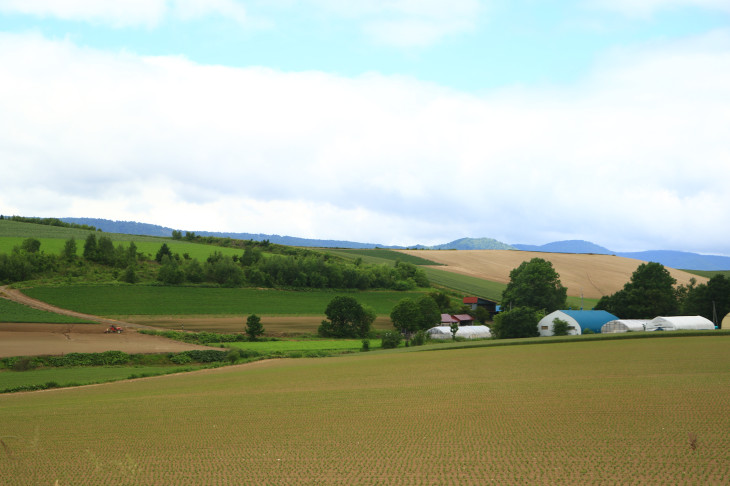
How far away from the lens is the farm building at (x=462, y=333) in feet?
250

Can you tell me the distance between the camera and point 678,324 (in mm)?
67312

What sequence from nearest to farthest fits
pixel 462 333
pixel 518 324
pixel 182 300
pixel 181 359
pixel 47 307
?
pixel 181 359
pixel 47 307
pixel 518 324
pixel 462 333
pixel 182 300

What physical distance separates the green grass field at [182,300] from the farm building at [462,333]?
13699mm

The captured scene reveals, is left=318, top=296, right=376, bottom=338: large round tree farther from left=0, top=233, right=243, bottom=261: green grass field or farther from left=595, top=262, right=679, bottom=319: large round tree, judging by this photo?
left=0, top=233, right=243, bottom=261: green grass field

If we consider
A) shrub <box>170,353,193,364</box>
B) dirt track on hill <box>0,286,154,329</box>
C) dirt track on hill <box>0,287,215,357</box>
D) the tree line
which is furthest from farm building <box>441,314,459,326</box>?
shrub <box>170,353,193,364</box>

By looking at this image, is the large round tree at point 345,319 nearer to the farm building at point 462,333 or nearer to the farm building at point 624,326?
the farm building at point 462,333

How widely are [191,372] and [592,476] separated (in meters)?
37.1

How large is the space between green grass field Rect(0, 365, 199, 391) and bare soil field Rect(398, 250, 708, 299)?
85.3 metres

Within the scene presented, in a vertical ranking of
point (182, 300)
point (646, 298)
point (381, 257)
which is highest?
point (381, 257)

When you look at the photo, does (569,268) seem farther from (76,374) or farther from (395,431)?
(395,431)

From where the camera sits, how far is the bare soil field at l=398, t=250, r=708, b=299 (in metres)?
117

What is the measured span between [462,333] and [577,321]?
1493 cm

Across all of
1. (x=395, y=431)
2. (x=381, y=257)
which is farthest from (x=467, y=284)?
(x=395, y=431)

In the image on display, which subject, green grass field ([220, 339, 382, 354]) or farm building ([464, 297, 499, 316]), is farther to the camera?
farm building ([464, 297, 499, 316])
